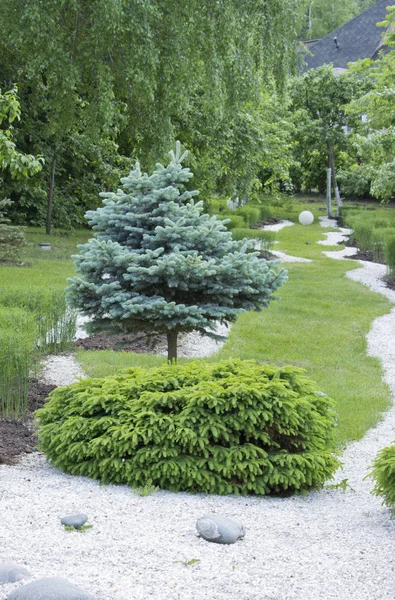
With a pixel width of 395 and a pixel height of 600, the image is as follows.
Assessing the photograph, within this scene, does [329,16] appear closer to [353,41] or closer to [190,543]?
[353,41]

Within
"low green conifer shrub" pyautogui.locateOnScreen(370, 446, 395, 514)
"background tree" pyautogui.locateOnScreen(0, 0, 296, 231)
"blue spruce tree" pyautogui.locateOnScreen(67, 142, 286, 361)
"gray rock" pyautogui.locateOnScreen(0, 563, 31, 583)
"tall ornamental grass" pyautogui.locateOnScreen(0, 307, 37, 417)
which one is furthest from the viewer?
"background tree" pyautogui.locateOnScreen(0, 0, 296, 231)

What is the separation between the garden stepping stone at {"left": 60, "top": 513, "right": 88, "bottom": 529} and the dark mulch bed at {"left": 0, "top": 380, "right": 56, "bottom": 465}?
46.7 inches

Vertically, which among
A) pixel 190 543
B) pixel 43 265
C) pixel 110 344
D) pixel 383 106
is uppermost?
pixel 383 106

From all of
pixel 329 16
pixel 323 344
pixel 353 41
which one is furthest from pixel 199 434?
pixel 329 16

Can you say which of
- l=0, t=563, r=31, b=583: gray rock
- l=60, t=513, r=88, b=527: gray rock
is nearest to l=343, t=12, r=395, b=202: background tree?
l=60, t=513, r=88, b=527: gray rock

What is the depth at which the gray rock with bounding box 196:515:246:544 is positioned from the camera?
3.48 m

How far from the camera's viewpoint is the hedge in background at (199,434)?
4234 mm

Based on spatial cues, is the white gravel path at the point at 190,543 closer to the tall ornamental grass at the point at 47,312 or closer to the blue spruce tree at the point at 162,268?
the blue spruce tree at the point at 162,268

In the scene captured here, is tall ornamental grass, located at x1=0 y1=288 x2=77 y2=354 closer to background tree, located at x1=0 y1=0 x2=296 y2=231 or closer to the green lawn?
the green lawn

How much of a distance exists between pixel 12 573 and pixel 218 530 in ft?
3.30

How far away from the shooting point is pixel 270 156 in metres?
20.7

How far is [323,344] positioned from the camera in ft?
31.2

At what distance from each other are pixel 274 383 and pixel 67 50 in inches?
328

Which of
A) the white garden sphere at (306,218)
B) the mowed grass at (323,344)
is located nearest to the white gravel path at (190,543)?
the mowed grass at (323,344)
